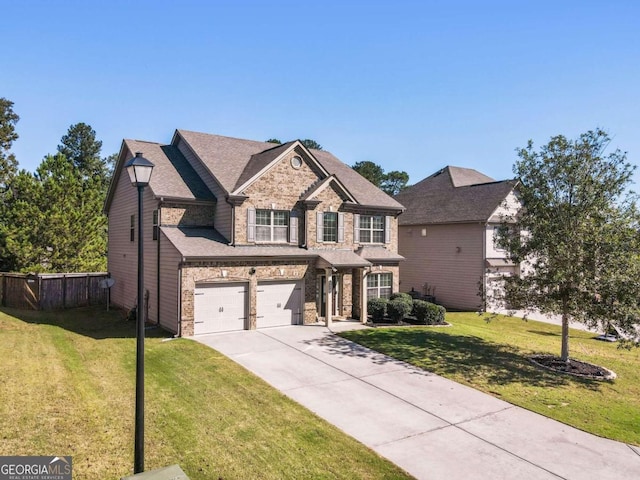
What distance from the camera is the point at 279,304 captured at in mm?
19391

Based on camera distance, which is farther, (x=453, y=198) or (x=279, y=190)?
(x=453, y=198)

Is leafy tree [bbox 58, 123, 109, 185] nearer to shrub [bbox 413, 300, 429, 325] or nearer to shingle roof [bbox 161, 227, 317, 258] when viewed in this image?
shingle roof [bbox 161, 227, 317, 258]

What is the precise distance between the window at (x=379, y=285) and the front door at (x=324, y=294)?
2027 mm

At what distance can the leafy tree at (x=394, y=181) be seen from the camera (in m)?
79.2

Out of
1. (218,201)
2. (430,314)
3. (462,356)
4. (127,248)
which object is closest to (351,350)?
(462,356)

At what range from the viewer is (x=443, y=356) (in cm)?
Answer: 1545

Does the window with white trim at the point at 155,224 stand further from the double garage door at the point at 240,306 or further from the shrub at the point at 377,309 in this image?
the shrub at the point at 377,309

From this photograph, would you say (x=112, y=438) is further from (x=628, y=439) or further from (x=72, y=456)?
(x=628, y=439)

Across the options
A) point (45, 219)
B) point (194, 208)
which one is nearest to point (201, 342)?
point (194, 208)

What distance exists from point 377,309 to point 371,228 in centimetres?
472

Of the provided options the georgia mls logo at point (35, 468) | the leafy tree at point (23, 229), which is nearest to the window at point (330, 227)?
the georgia mls logo at point (35, 468)

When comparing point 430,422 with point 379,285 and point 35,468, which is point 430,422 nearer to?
point 35,468

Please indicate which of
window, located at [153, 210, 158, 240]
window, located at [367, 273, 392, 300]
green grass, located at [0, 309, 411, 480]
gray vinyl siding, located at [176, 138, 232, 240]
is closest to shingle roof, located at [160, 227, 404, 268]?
gray vinyl siding, located at [176, 138, 232, 240]

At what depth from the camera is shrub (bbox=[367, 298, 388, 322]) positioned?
2127 centimetres
